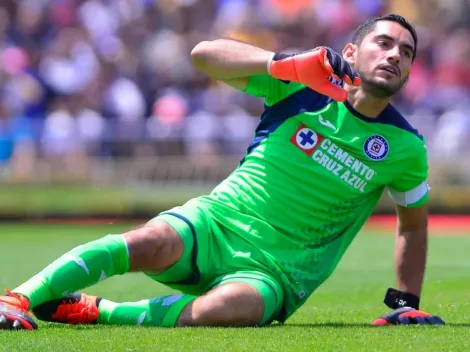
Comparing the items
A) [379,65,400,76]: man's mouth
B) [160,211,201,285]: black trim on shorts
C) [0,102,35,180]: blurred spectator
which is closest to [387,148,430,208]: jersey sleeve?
[379,65,400,76]: man's mouth

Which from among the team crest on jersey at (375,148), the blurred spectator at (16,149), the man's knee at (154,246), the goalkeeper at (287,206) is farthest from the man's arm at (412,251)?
the blurred spectator at (16,149)

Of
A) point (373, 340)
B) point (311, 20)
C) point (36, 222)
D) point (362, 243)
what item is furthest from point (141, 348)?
point (311, 20)

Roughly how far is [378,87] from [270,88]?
0.63m

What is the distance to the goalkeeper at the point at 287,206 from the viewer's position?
5.59 m

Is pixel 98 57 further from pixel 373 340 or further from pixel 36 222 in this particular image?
pixel 373 340

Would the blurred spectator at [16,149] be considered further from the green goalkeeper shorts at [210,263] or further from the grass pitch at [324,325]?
the green goalkeeper shorts at [210,263]

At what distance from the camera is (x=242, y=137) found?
16.7 metres

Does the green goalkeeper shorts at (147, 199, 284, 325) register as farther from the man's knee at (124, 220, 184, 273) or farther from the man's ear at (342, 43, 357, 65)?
the man's ear at (342, 43, 357, 65)

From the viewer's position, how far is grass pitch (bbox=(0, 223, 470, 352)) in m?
4.71

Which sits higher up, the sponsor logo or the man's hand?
the sponsor logo

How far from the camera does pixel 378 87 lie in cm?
586

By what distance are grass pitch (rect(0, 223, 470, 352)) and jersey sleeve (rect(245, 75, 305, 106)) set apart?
1.35 meters

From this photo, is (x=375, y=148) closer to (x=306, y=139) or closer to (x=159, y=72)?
(x=306, y=139)

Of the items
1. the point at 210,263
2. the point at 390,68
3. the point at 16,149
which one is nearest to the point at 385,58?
the point at 390,68
